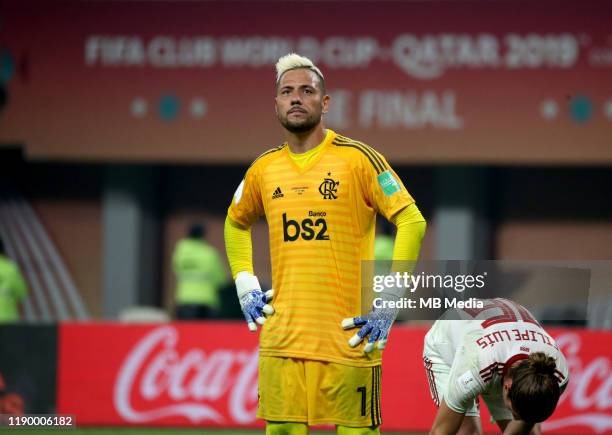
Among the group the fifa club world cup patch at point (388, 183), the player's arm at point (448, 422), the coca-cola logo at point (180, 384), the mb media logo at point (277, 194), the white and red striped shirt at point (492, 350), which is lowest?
the coca-cola logo at point (180, 384)

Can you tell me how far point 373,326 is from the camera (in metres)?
5.89

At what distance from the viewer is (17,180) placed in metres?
18.2

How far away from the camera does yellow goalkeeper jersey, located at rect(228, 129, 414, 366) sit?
19.6ft

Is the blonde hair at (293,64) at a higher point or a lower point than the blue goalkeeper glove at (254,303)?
higher

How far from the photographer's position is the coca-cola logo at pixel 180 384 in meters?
11.9

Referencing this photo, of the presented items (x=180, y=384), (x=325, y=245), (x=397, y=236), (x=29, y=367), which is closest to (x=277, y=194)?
(x=325, y=245)

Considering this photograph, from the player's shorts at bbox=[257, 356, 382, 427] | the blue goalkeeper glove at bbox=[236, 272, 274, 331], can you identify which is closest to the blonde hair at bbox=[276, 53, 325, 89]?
the blue goalkeeper glove at bbox=[236, 272, 274, 331]

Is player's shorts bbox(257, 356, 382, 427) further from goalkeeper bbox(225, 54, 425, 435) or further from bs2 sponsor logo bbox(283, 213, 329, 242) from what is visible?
bs2 sponsor logo bbox(283, 213, 329, 242)

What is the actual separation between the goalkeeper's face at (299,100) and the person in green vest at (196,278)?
974 centimetres

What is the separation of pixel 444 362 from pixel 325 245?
1.21m

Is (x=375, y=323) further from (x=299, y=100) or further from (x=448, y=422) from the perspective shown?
(x=299, y=100)

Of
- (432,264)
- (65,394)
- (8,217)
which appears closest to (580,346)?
(65,394)

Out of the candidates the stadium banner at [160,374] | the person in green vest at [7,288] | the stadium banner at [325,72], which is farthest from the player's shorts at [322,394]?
the stadium banner at [325,72]

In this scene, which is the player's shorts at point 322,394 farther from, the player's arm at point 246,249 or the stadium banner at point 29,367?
the stadium banner at point 29,367
